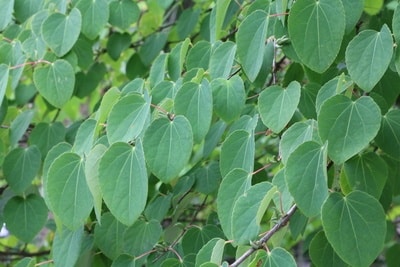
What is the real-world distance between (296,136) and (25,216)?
92 cm

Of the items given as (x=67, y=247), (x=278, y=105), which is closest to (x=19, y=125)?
(x=67, y=247)

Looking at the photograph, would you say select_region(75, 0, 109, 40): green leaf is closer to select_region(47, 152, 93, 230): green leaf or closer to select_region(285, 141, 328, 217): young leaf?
select_region(47, 152, 93, 230): green leaf

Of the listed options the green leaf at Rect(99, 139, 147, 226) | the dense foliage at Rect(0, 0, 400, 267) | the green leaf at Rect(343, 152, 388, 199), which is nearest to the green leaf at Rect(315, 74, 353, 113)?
the dense foliage at Rect(0, 0, 400, 267)

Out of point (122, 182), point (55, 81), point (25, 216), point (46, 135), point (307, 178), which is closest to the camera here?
point (307, 178)

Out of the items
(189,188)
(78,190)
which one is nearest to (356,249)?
(78,190)

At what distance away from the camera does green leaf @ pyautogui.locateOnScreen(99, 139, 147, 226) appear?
56.7 inches

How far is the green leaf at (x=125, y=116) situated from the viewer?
59.7 inches

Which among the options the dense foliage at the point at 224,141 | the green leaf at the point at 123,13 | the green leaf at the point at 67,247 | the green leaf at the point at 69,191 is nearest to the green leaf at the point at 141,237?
the dense foliage at the point at 224,141

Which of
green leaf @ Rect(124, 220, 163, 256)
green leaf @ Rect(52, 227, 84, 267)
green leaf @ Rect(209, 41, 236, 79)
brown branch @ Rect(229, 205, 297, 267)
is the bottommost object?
green leaf @ Rect(124, 220, 163, 256)

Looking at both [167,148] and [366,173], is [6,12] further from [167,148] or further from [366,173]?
[366,173]

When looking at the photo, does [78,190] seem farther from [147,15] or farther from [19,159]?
[147,15]

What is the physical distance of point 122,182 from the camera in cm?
144

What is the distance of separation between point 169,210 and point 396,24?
85 cm

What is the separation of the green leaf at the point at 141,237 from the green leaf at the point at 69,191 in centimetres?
29
